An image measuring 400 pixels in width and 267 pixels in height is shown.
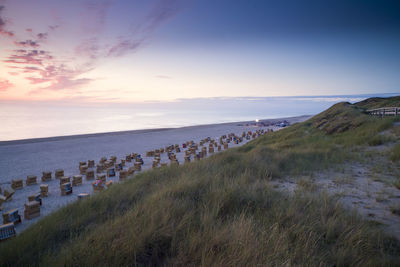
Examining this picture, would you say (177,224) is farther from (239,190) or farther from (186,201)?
(239,190)

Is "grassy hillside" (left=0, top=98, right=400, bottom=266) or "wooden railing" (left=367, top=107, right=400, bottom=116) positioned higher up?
"wooden railing" (left=367, top=107, right=400, bottom=116)

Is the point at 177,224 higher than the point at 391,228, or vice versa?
the point at 177,224

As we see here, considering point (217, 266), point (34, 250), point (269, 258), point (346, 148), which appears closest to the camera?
point (217, 266)

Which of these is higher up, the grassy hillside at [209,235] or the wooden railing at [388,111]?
the wooden railing at [388,111]

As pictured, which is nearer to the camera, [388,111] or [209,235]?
[209,235]

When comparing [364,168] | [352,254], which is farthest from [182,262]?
[364,168]

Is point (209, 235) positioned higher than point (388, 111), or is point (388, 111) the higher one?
point (388, 111)

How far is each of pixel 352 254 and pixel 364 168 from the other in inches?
186

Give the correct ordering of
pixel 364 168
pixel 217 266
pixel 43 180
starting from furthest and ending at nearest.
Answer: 1. pixel 43 180
2. pixel 364 168
3. pixel 217 266

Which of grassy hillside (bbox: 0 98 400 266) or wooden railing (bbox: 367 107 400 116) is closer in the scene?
grassy hillside (bbox: 0 98 400 266)

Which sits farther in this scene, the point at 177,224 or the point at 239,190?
the point at 239,190

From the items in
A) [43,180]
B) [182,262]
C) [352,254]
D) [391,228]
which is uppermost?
[182,262]

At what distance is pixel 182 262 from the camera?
1941 mm

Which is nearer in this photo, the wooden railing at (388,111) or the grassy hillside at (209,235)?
the grassy hillside at (209,235)
